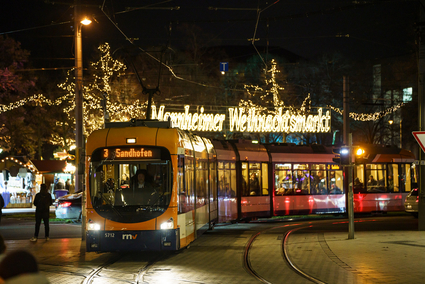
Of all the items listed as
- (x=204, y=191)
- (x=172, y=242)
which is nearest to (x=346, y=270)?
(x=172, y=242)

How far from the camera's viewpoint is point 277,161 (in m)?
23.5

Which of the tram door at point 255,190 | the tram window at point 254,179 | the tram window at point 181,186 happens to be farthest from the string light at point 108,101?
the tram window at point 181,186

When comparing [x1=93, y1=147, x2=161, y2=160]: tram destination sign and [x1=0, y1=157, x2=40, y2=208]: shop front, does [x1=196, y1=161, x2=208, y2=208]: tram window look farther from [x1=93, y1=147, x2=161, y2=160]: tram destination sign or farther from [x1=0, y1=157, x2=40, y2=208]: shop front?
[x1=0, y1=157, x2=40, y2=208]: shop front

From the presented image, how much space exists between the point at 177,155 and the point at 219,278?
10.5 feet

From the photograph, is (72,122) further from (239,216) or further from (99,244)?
(99,244)

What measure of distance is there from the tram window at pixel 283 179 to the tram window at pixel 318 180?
3.56ft

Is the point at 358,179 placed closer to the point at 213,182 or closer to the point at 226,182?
the point at 226,182

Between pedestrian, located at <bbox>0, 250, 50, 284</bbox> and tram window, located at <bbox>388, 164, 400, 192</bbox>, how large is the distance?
2432 centimetres

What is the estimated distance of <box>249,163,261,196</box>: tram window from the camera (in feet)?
72.9

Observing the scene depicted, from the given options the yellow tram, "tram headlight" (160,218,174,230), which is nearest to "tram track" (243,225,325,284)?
the yellow tram

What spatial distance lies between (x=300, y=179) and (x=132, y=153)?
42.7ft

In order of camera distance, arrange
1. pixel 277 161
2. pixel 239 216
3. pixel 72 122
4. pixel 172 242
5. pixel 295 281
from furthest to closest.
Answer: pixel 72 122 < pixel 277 161 < pixel 239 216 < pixel 172 242 < pixel 295 281

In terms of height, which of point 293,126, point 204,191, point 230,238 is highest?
point 293,126

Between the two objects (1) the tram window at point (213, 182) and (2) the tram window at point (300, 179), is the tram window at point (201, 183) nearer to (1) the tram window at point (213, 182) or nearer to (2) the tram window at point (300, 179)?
(1) the tram window at point (213, 182)
